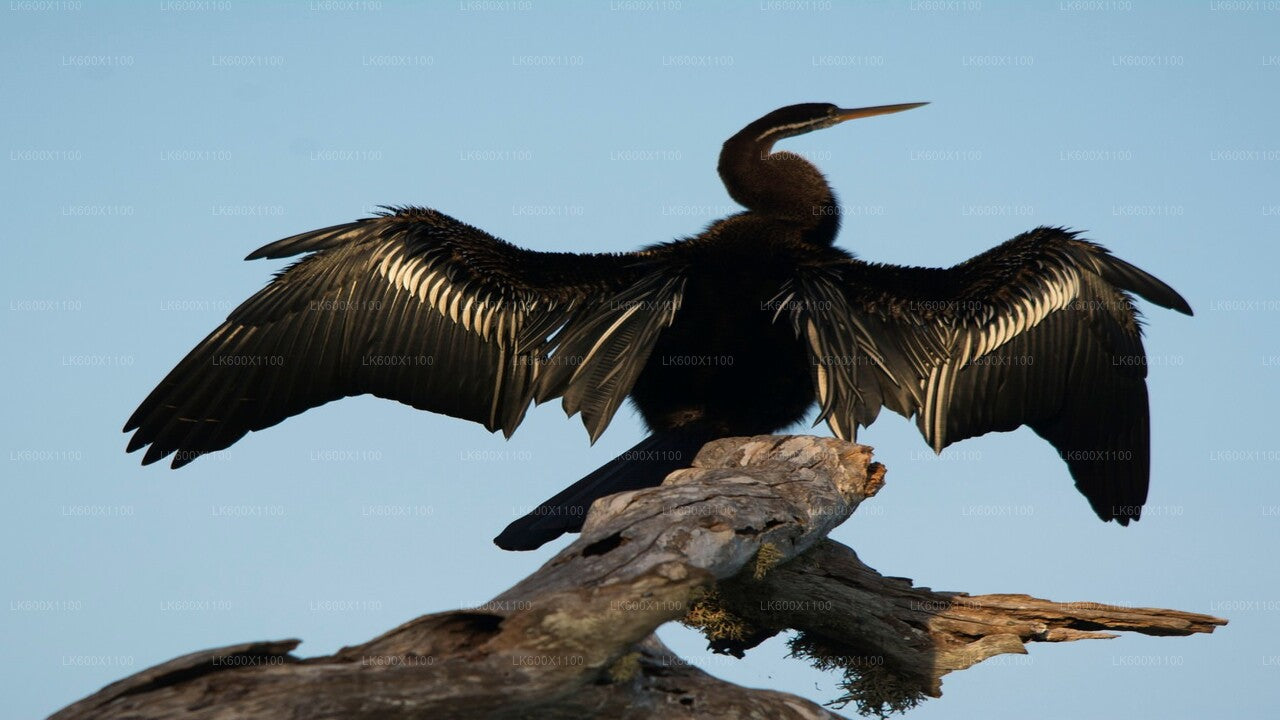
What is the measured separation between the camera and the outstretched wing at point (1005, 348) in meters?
5.70

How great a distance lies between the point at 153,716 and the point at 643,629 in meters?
1.19

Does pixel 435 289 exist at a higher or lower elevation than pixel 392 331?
higher

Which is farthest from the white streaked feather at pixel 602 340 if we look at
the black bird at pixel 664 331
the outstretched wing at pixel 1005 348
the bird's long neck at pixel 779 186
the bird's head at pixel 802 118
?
the bird's head at pixel 802 118

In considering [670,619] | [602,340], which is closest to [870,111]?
[602,340]

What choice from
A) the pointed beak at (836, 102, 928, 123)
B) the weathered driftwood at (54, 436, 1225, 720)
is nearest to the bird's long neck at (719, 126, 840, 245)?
the pointed beak at (836, 102, 928, 123)

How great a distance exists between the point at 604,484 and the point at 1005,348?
91.6 inches

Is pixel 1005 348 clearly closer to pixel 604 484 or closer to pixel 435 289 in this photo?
pixel 604 484

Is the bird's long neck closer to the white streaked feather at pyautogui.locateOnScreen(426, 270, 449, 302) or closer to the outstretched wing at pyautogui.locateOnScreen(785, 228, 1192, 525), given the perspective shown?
the outstretched wing at pyautogui.locateOnScreen(785, 228, 1192, 525)

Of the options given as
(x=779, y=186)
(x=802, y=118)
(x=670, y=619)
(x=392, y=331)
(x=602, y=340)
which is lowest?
(x=670, y=619)

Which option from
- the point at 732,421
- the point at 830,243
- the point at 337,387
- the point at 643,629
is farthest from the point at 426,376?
the point at 643,629

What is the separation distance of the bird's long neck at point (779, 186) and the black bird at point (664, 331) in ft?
0.14

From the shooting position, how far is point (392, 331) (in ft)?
20.0

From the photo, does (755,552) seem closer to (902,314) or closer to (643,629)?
(643,629)

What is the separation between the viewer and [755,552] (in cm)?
416
